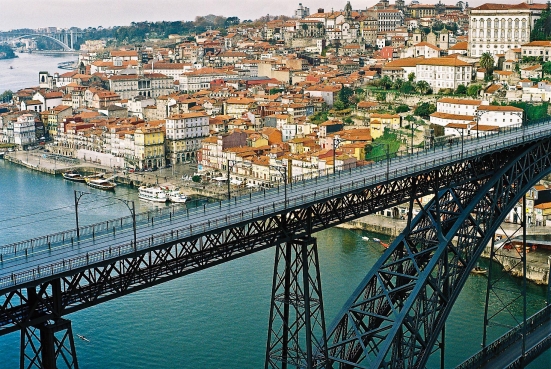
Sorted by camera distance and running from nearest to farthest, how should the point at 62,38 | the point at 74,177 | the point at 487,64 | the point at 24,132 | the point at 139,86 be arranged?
the point at 74,177 → the point at 487,64 → the point at 24,132 → the point at 139,86 → the point at 62,38

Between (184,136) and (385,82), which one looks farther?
(385,82)

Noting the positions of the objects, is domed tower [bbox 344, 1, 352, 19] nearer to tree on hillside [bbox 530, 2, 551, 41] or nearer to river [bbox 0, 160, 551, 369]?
tree on hillside [bbox 530, 2, 551, 41]

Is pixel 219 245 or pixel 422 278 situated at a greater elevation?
Result: pixel 219 245

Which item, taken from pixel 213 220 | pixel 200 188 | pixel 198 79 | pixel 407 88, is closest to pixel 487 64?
pixel 407 88

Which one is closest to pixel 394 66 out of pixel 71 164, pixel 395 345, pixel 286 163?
pixel 286 163

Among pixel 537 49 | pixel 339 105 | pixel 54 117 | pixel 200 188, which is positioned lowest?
pixel 200 188

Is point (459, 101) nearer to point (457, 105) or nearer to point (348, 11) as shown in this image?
point (457, 105)

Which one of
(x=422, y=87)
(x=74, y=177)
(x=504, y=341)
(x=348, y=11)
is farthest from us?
(x=348, y=11)
